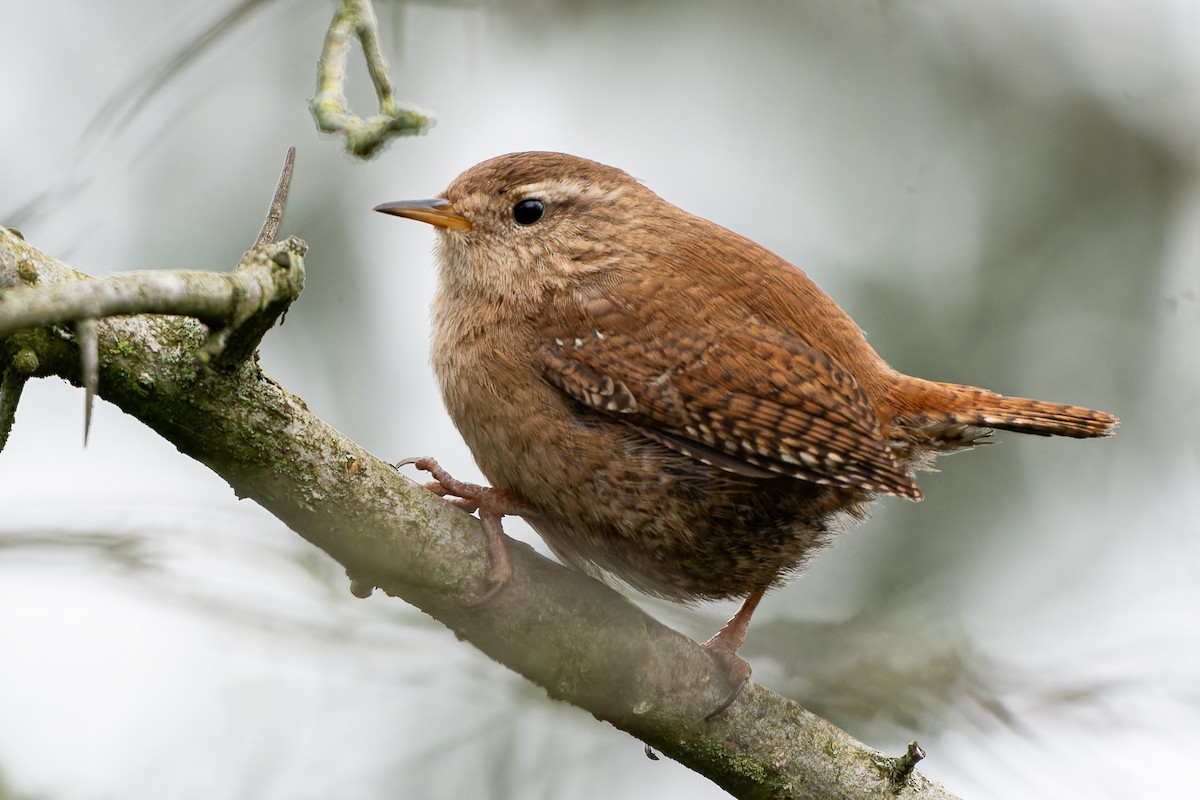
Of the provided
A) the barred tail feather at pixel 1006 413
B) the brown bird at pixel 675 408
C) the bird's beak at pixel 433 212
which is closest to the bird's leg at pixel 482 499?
the brown bird at pixel 675 408

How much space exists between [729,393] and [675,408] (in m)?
0.17

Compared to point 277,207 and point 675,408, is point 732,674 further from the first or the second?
point 277,207

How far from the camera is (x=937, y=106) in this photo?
5.85 meters

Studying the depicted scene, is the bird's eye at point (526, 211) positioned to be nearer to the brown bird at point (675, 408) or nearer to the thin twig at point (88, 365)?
the brown bird at point (675, 408)

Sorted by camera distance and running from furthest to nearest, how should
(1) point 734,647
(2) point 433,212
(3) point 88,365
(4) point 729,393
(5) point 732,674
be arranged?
(2) point 433,212, (1) point 734,647, (4) point 729,393, (5) point 732,674, (3) point 88,365

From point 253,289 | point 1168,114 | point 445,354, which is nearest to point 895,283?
point 1168,114

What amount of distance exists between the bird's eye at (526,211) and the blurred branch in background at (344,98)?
142cm

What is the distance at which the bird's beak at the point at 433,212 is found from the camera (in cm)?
364

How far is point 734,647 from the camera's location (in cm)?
337

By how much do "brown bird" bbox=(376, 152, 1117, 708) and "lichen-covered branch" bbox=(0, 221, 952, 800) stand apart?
0.43 ft

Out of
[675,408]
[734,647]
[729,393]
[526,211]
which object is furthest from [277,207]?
[734,647]

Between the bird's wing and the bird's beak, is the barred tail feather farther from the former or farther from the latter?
the bird's beak

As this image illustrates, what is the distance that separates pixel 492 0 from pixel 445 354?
2440 millimetres

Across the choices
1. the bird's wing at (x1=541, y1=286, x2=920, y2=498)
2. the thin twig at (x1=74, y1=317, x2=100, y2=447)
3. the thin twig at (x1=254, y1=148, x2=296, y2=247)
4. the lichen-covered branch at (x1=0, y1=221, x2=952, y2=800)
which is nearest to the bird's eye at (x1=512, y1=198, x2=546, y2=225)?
the bird's wing at (x1=541, y1=286, x2=920, y2=498)
